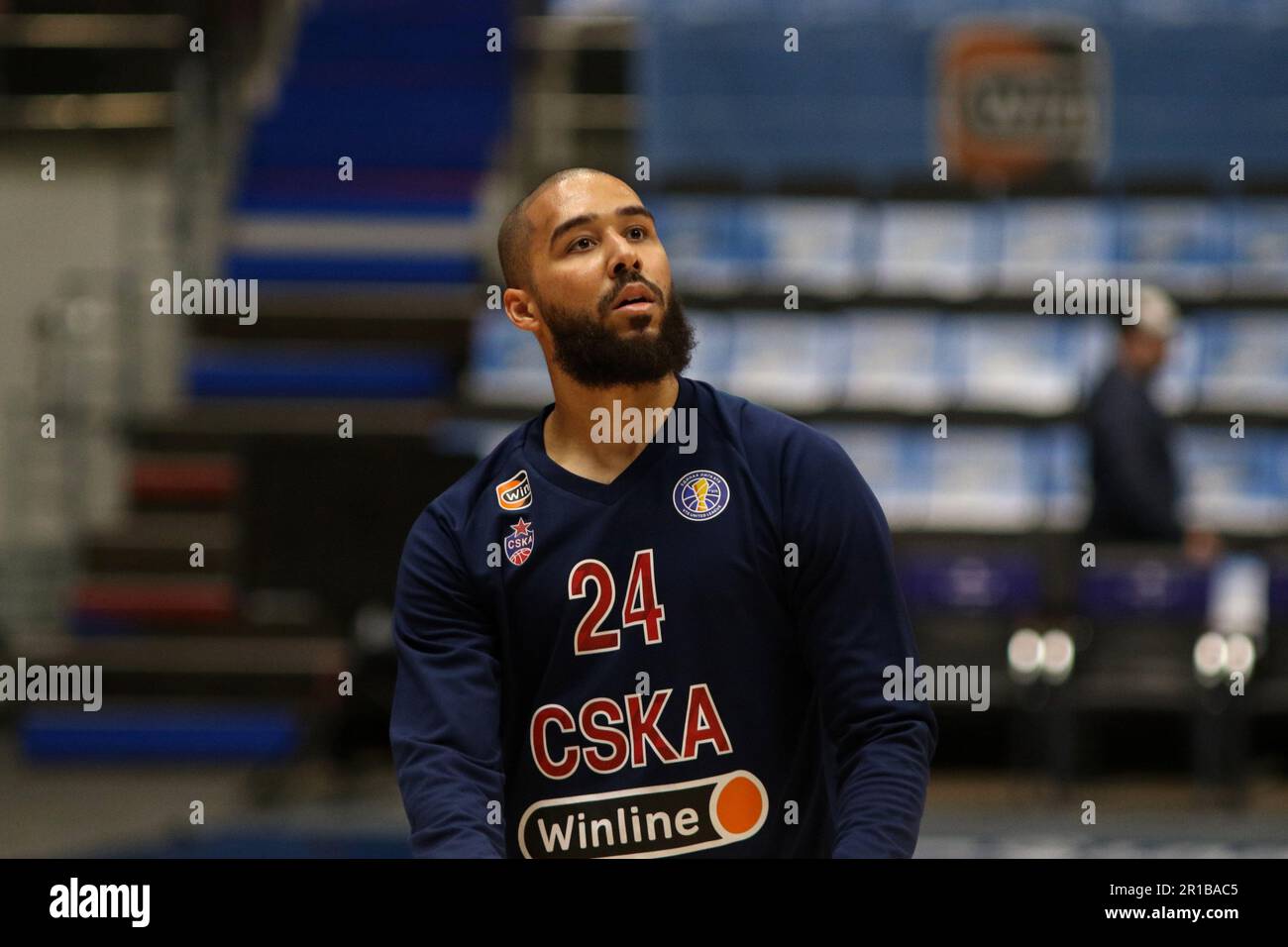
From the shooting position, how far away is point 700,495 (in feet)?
7.76

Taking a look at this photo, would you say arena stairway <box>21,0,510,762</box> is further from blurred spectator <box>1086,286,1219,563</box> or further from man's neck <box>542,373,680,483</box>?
man's neck <box>542,373,680,483</box>

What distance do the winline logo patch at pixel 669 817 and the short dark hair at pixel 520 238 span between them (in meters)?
0.63

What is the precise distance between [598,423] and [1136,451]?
14.7 feet

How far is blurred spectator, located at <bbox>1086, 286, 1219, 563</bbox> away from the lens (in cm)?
659

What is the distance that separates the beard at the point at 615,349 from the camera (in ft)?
7.69

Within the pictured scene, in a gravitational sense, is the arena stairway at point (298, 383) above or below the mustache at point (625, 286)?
above

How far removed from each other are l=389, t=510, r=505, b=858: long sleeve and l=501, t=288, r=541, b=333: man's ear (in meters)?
0.27

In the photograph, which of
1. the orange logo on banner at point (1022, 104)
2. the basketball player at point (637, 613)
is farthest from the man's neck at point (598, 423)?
the orange logo on banner at point (1022, 104)

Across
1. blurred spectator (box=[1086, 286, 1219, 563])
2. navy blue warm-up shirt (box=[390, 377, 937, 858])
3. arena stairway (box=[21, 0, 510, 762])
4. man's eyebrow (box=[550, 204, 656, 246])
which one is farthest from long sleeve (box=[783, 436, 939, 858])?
blurred spectator (box=[1086, 286, 1219, 563])

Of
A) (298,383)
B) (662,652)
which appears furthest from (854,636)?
(298,383)

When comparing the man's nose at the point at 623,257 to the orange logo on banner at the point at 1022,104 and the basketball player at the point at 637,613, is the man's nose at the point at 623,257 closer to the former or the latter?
the basketball player at the point at 637,613

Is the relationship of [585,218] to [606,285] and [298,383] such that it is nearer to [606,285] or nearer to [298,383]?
[606,285]

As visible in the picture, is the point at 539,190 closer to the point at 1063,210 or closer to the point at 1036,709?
the point at 1036,709
